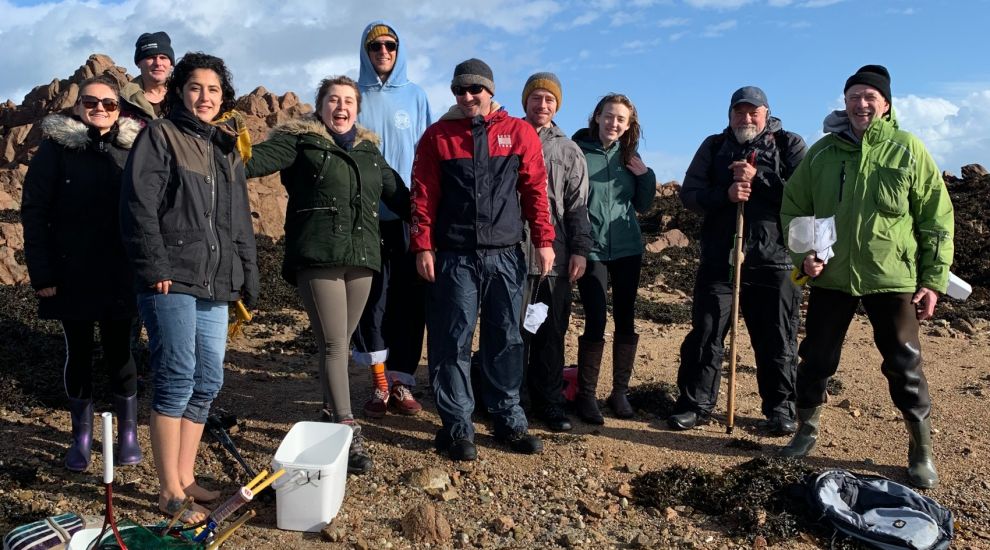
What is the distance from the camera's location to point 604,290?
577 centimetres

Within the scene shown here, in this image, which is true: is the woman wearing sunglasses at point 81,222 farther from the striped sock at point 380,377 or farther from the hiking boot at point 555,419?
the hiking boot at point 555,419

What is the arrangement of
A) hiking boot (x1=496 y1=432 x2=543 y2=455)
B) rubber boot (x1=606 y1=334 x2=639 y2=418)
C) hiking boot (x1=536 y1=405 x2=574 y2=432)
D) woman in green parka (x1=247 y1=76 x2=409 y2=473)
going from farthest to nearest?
rubber boot (x1=606 y1=334 x2=639 y2=418) → hiking boot (x1=536 y1=405 x2=574 y2=432) → hiking boot (x1=496 y1=432 x2=543 y2=455) → woman in green parka (x1=247 y1=76 x2=409 y2=473)

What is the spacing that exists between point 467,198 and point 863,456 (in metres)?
3.06

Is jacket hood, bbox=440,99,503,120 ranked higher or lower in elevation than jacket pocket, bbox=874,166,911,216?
higher

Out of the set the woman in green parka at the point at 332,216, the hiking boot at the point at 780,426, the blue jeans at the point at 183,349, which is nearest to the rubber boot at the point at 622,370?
the hiking boot at the point at 780,426

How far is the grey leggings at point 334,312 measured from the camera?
4.66 m

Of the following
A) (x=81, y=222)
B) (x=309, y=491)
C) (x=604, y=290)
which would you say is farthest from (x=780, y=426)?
(x=81, y=222)

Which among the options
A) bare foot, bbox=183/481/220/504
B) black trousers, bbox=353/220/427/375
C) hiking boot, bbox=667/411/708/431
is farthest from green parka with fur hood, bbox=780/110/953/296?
bare foot, bbox=183/481/220/504

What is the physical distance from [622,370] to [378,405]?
178 cm

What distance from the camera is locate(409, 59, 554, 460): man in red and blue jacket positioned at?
4.77 m

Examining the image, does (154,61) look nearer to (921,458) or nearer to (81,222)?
(81,222)

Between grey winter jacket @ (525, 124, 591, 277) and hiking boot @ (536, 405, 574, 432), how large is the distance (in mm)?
954

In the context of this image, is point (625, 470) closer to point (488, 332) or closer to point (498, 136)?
point (488, 332)

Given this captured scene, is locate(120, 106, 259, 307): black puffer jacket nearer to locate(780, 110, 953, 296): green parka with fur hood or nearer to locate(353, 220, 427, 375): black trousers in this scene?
locate(353, 220, 427, 375): black trousers
